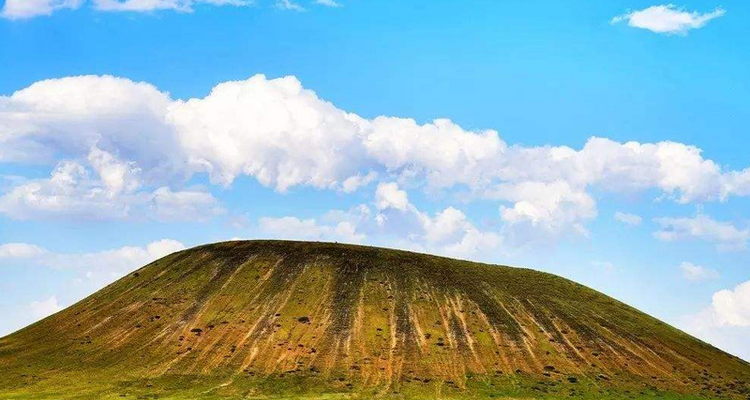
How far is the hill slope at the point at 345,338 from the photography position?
4936 inches

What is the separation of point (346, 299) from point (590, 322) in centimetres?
5186

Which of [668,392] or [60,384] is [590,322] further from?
[60,384]

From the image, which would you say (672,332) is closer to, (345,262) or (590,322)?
(590,322)

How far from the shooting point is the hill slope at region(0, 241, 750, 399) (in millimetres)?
125375

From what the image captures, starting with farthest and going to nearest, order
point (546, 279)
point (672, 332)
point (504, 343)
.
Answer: point (546, 279), point (672, 332), point (504, 343)

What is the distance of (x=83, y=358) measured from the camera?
137 meters

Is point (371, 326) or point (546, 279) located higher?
point (546, 279)

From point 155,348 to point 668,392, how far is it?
90.8 m

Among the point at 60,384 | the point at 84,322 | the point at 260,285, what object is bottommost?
the point at 60,384

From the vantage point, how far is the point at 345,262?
17275 cm

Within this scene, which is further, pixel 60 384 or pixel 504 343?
pixel 504 343

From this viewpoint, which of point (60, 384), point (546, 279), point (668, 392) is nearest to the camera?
point (60, 384)

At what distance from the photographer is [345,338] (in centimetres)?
14038

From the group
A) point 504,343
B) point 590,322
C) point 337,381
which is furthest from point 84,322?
point 590,322
